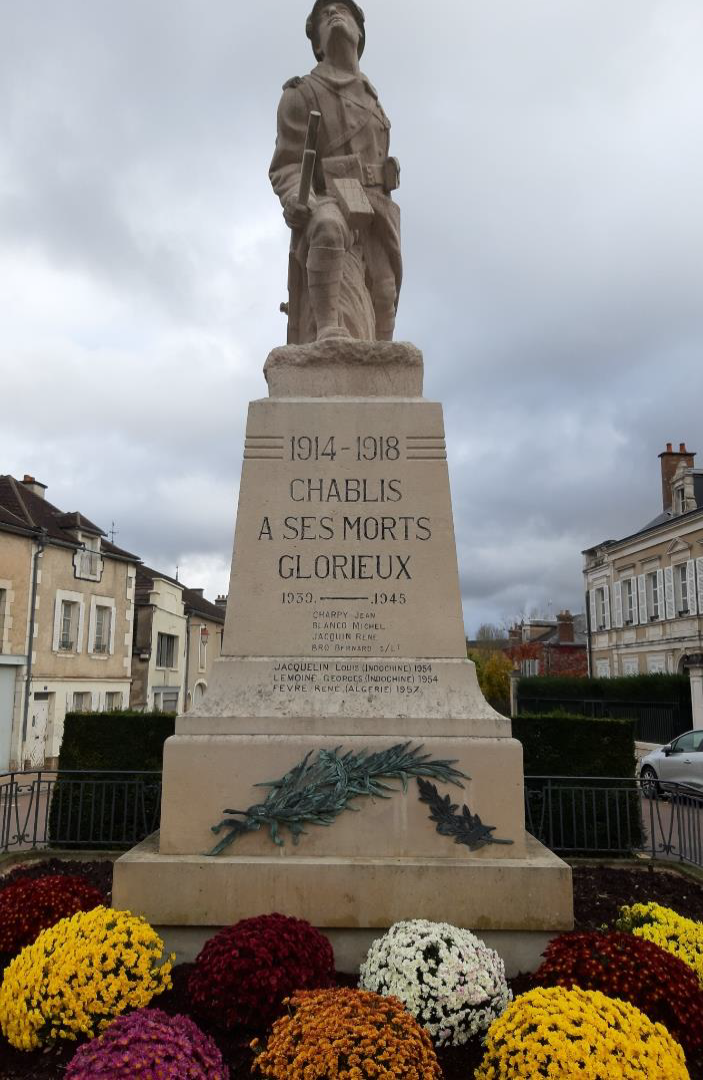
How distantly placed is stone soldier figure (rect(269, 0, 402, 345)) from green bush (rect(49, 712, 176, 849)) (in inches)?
217

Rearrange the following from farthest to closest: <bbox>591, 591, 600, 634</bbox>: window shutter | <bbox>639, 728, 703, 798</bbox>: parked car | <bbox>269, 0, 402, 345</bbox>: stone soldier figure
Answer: <bbox>591, 591, 600, 634</bbox>: window shutter → <bbox>639, 728, 703, 798</bbox>: parked car → <bbox>269, 0, 402, 345</bbox>: stone soldier figure

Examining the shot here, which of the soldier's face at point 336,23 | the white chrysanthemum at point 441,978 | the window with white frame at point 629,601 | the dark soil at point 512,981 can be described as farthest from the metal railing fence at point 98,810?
the window with white frame at point 629,601

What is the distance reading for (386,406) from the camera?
18.2ft

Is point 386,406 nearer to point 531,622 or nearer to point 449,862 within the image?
point 449,862

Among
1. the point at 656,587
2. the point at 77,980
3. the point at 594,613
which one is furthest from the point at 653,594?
the point at 77,980

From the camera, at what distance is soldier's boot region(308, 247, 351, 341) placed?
6.23 m

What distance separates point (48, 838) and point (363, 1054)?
7.75 m

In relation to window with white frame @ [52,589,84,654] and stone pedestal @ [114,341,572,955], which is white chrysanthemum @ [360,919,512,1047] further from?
window with white frame @ [52,589,84,654]

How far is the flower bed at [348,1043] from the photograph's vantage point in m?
2.72

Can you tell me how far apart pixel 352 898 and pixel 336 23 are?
22.3ft

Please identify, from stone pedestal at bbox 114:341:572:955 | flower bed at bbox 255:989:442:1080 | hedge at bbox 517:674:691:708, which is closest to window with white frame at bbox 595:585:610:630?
hedge at bbox 517:674:691:708

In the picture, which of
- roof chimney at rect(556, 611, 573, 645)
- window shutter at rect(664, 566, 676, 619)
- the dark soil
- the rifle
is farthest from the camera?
roof chimney at rect(556, 611, 573, 645)

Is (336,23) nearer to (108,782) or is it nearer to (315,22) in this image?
(315,22)

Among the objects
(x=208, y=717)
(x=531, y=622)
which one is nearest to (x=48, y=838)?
(x=208, y=717)
